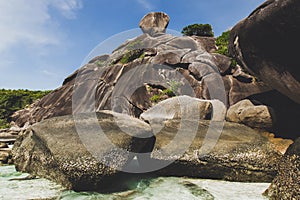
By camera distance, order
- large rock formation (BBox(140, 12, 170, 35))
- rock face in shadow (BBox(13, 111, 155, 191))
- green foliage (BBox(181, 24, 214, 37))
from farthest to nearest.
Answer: green foliage (BBox(181, 24, 214, 37)) → large rock formation (BBox(140, 12, 170, 35)) → rock face in shadow (BBox(13, 111, 155, 191))

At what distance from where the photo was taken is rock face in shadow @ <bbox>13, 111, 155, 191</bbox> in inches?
174

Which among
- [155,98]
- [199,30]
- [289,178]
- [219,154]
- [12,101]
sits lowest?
[289,178]

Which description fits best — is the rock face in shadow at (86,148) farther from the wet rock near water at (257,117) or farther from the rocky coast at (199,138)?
the wet rock near water at (257,117)

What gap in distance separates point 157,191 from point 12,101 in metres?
37.0

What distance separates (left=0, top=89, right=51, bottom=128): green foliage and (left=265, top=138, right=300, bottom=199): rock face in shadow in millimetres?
34623

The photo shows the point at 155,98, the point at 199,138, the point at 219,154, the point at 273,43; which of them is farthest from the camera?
the point at 155,98

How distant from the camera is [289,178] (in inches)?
149

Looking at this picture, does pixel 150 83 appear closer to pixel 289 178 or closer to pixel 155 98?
pixel 155 98

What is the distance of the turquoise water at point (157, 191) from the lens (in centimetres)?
425

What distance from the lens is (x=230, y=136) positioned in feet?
20.2

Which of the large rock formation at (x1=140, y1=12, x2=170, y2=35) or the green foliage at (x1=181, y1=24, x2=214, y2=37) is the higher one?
the large rock formation at (x1=140, y1=12, x2=170, y2=35)

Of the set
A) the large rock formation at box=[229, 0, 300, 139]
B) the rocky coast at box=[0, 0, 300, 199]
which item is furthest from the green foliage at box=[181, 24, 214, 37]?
the large rock formation at box=[229, 0, 300, 139]

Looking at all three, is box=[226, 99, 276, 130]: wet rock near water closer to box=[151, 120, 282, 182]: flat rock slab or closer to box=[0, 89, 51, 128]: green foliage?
box=[151, 120, 282, 182]: flat rock slab

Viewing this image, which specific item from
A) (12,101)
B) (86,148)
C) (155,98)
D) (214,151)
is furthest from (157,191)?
(12,101)
